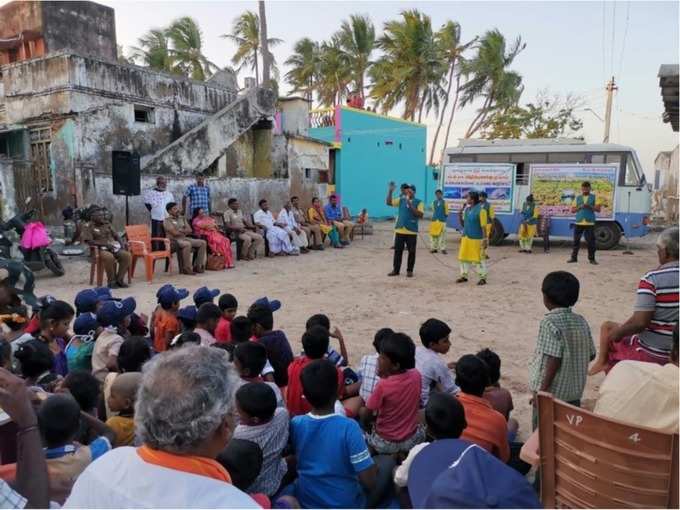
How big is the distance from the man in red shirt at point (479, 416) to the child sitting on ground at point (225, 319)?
1975 mm

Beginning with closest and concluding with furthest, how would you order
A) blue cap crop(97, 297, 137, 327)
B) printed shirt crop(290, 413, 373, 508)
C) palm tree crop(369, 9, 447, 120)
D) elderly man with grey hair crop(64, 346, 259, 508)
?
elderly man with grey hair crop(64, 346, 259, 508) < printed shirt crop(290, 413, 373, 508) < blue cap crop(97, 297, 137, 327) < palm tree crop(369, 9, 447, 120)

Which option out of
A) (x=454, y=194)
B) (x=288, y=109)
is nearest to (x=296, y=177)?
(x=288, y=109)

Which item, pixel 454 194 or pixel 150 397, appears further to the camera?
pixel 454 194

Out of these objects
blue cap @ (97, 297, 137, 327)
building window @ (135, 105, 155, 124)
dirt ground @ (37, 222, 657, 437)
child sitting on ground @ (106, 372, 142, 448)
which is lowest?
dirt ground @ (37, 222, 657, 437)

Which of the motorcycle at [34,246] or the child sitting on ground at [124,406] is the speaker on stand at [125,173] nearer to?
the motorcycle at [34,246]

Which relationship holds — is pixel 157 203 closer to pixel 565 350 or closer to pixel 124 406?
pixel 124 406

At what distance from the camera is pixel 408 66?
86.9ft

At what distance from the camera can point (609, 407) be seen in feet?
6.81

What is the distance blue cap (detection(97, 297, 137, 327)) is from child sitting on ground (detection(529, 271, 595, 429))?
268 cm

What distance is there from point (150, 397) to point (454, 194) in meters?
13.7

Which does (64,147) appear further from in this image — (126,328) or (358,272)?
(126,328)

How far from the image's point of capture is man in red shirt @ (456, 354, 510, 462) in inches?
95.7

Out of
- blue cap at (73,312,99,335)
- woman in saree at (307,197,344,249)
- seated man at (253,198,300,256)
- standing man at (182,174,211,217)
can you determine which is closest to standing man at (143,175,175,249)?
standing man at (182,174,211,217)

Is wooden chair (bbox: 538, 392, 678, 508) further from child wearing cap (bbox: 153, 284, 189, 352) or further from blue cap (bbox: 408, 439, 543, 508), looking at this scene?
child wearing cap (bbox: 153, 284, 189, 352)
